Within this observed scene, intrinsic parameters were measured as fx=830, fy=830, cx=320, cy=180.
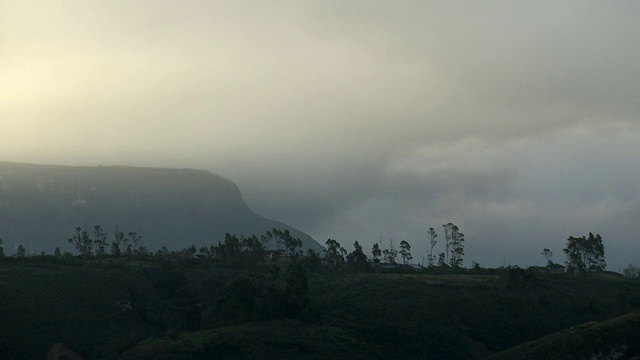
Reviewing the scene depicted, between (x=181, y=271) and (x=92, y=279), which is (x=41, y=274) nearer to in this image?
(x=92, y=279)

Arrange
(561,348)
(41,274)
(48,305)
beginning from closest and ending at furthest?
(561,348)
(48,305)
(41,274)

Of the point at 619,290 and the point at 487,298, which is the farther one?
the point at 619,290

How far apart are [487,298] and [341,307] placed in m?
34.8

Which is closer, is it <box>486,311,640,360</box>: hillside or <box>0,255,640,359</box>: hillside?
<box>486,311,640,360</box>: hillside

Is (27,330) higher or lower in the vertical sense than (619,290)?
lower

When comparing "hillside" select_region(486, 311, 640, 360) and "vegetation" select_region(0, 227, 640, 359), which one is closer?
"hillside" select_region(486, 311, 640, 360)

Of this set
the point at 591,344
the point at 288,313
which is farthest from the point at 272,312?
the point at 591,344

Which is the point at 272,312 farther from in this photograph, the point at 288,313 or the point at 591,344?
the point at 591,344

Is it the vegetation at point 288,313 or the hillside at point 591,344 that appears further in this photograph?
the vegetation at point 288,313

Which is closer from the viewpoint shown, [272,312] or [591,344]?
[591,344]

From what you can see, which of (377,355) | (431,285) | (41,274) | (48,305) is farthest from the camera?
(431,285)

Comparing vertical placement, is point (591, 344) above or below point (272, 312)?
below

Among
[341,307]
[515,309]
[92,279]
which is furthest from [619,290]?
[92,279]

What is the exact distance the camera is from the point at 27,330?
464ft
